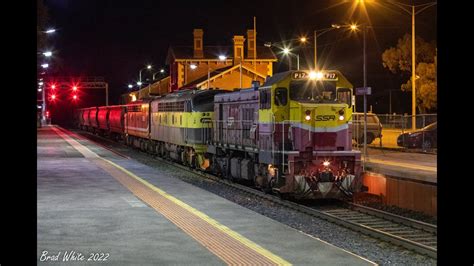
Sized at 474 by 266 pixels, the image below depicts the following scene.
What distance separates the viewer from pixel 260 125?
18391 millimetres

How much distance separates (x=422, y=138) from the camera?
33938 millimetres

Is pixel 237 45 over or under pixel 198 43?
under

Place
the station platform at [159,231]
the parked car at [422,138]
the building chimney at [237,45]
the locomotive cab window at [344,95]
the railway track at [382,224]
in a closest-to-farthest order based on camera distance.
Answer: the station platform at [159,231] < the railway track at [382,224] < the locomotive cab window at [344,95] < the parked car at [422,138] < the building chimney at [237,45]

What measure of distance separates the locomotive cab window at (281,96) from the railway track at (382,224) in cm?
280

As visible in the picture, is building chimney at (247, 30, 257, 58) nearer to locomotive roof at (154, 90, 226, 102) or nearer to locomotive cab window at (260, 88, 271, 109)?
locomotive roof at (154, 90, 226, 102)

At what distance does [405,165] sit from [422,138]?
9152mm

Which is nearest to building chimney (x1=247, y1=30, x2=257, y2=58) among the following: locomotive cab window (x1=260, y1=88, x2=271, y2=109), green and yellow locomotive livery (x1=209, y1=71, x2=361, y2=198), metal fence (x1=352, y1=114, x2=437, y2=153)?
metal fence (x1=352, y1=114, x2=437, y2=153)

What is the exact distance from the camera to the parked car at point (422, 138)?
109 feet

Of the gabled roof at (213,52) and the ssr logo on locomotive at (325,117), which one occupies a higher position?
the gabled roof at (213,52)

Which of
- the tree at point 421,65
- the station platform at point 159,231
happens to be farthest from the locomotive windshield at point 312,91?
the tree at point 421,65

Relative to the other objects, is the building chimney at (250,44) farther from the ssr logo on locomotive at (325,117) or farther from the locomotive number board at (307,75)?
the ssr logo on locomotive at (325,117)

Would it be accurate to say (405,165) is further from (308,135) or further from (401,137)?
(401,137)

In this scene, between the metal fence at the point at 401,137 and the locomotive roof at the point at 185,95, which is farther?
the metal fence at the point at 401,137

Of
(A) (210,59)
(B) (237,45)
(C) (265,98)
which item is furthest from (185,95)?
(A) (210,59)
